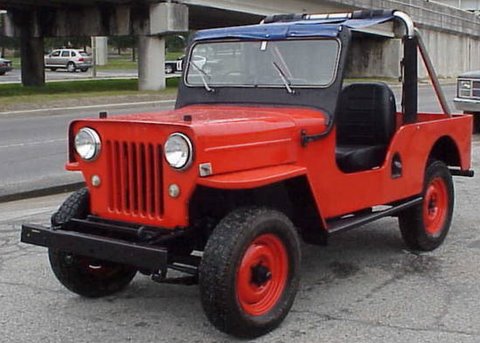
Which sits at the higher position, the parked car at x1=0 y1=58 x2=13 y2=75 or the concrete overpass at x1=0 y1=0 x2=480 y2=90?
the concrete overpass at x1=0 y1=0 x2=480 y2=90

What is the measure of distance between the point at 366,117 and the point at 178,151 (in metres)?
2.52

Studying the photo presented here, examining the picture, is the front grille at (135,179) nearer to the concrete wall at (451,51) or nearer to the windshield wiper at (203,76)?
the windshield wiper at (203,76)

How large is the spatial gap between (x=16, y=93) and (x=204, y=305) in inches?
1007

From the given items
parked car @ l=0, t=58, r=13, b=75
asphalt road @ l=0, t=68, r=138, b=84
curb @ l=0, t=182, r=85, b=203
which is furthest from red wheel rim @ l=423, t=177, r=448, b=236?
parked car @ l=0, t=58, r=13, b=75

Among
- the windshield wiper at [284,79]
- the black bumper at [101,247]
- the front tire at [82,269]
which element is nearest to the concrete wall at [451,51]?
the windshield wiper at [284,79]

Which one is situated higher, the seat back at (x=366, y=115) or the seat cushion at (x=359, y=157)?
the seat back at (x=366, y=115)

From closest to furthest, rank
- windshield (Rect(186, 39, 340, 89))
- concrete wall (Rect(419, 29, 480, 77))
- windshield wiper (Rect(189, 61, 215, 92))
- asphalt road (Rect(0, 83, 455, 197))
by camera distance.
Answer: windshield (Rect(186, 39, 340, 89)) → windshield wiper (Rect(189, 61, 215, 92)) → asphalt road (Rect(0, 83, 455, 197)) → concrete wall (Rect(419, 29, 480, 77))

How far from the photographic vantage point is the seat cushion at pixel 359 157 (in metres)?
5.99

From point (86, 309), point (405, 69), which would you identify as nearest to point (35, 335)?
point (86, 309)

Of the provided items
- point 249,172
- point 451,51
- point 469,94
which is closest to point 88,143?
point 249,172

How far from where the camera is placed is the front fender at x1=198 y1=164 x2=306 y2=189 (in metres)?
4.66

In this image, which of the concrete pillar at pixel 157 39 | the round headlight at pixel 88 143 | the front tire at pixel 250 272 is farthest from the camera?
the concrete pillar at pixel 157 39

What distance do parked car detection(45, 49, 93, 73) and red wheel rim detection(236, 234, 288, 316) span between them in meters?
58.7

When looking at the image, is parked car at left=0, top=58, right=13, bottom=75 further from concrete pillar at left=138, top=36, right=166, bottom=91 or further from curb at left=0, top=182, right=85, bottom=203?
curb at left=0, top=182, right=85, bottom=203
